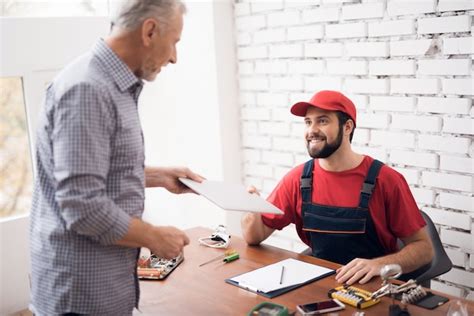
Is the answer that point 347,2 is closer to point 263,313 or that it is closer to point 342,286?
point 342,286

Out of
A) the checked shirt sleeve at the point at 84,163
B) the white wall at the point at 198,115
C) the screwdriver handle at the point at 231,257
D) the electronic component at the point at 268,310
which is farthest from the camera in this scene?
the white wall at the point at 198,115

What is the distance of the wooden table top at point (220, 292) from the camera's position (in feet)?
6.17

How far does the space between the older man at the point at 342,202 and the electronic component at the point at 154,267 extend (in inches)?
14.6

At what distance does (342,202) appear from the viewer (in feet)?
8.16

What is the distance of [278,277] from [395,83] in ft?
4.25

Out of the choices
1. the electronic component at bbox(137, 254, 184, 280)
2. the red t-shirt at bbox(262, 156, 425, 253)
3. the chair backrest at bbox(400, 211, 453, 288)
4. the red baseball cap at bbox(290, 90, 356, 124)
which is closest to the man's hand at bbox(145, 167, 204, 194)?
the electronic component at bbox(137, 254, 184, 280)

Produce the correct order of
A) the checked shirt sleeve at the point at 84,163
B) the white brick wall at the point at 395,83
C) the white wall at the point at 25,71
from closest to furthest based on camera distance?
the checked shirt sleeve at the point at 84,163 < the white brick wall at the point at 395,83 < the white wall at the point at 25,71

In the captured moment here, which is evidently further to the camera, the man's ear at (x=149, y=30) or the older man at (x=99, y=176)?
the man's ear at (x=149, y=30)

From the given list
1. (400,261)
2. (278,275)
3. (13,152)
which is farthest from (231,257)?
(13,152)

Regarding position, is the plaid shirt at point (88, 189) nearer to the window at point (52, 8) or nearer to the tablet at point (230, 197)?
the tablet at point (230, 197)

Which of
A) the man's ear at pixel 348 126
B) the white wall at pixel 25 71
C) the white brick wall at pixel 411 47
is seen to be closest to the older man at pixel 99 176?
the man's ear at pixel 348 126

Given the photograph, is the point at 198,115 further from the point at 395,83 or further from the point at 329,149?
the point at 329,149

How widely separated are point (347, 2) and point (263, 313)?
187 centimetres

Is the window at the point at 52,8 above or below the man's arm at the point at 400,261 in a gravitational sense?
above
